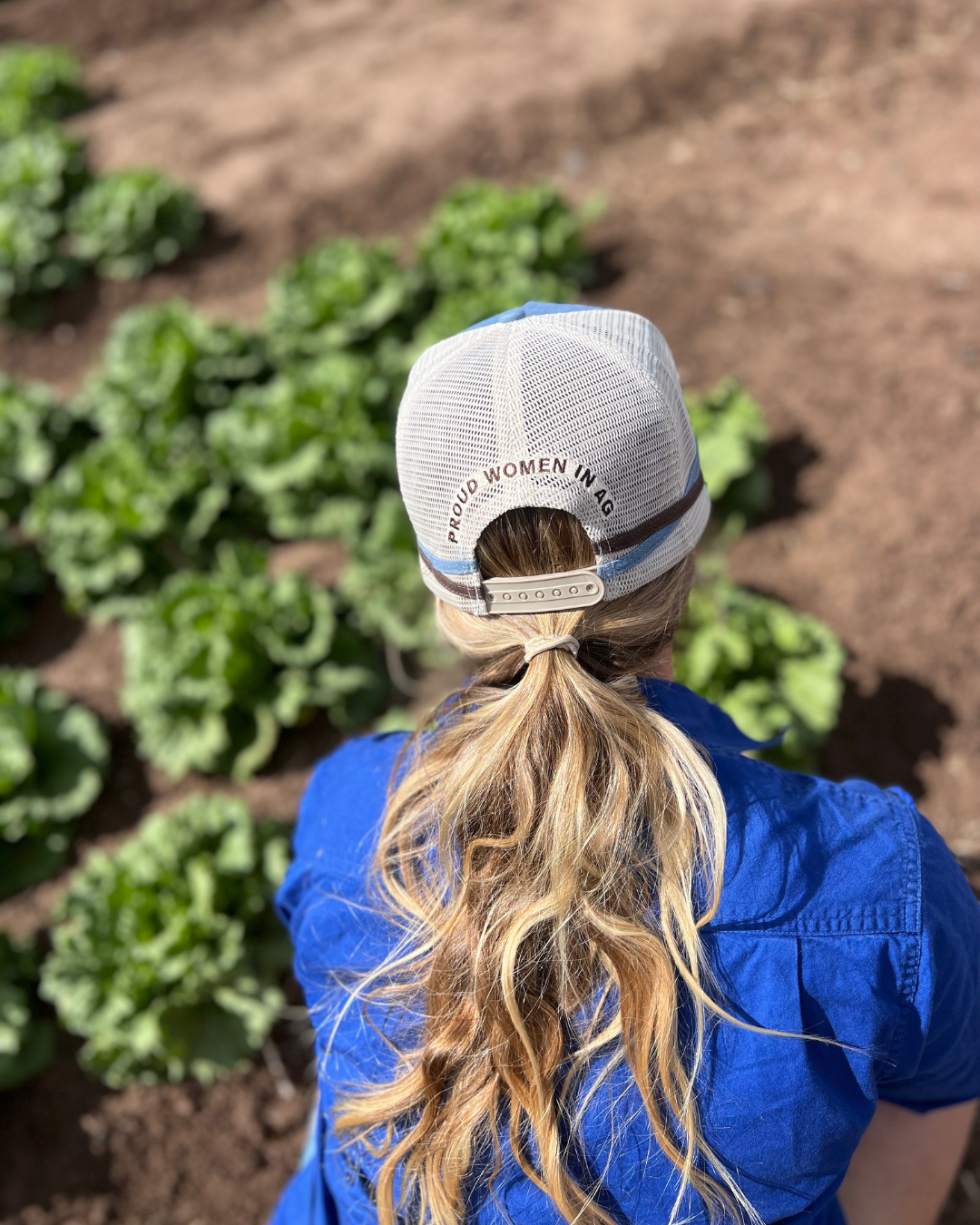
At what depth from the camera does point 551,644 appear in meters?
1.33

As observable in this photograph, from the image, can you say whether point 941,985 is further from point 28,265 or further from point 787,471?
point 28,265

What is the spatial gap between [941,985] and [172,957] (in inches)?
102

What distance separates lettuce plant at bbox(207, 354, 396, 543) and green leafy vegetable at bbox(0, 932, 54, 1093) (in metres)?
2.25

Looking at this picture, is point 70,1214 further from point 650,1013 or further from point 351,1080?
point 650,1013

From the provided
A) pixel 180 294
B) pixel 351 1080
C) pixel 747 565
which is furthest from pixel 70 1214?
pixel 180 294

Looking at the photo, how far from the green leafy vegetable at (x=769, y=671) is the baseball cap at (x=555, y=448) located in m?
1.87

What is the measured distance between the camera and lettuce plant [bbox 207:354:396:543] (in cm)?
467

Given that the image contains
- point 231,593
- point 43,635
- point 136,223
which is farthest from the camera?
point 136,223

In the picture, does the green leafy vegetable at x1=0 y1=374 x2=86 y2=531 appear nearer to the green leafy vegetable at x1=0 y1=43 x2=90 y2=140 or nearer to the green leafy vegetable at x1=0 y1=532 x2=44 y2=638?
the green leafy vegetable at x1=0 y1=532 x2=44 y2=638

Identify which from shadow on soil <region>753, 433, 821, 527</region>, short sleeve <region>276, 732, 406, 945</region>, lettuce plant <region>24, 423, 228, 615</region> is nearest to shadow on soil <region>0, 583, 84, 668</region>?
lettuce plant <region>24, 423, 228, 615</region>

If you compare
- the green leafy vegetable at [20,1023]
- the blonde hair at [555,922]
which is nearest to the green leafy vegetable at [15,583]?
the green leafy vegetable at [20,1023]

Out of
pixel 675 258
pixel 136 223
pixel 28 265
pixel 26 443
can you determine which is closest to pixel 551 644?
pixel 675 258

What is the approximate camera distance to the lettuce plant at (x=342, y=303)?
5363 mm

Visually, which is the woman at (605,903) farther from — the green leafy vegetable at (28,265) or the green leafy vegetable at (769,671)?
the green leafy vegetable at (28,265)
